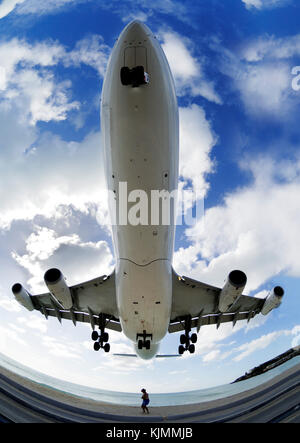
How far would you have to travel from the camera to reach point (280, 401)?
179 inches

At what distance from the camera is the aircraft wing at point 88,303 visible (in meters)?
12.6

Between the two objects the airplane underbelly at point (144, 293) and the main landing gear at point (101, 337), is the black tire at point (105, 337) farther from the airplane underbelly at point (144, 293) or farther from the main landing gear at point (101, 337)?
the airplane underbelly at point (144, 293)

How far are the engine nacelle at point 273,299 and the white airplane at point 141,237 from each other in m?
0.03

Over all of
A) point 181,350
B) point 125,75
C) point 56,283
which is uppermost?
point 125,75

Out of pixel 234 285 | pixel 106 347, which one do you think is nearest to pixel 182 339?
pixel 106 347

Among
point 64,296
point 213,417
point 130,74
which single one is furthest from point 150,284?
point 130,74

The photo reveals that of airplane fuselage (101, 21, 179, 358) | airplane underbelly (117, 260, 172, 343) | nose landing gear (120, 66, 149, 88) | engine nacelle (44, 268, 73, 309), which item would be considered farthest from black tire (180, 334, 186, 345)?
nose landing gear (120, 66, 149, 88)

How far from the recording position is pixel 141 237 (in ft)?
27.8

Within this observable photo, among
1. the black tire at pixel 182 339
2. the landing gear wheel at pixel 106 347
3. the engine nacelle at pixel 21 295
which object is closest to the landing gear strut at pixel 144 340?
the landing gear wheel at pixel 106 347

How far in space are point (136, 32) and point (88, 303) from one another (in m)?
10.4

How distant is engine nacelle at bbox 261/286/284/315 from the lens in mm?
12047

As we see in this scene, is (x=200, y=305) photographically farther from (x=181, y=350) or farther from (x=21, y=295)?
(x=21, y=295)

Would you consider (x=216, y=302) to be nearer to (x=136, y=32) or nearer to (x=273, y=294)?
(x=273, y=294)
